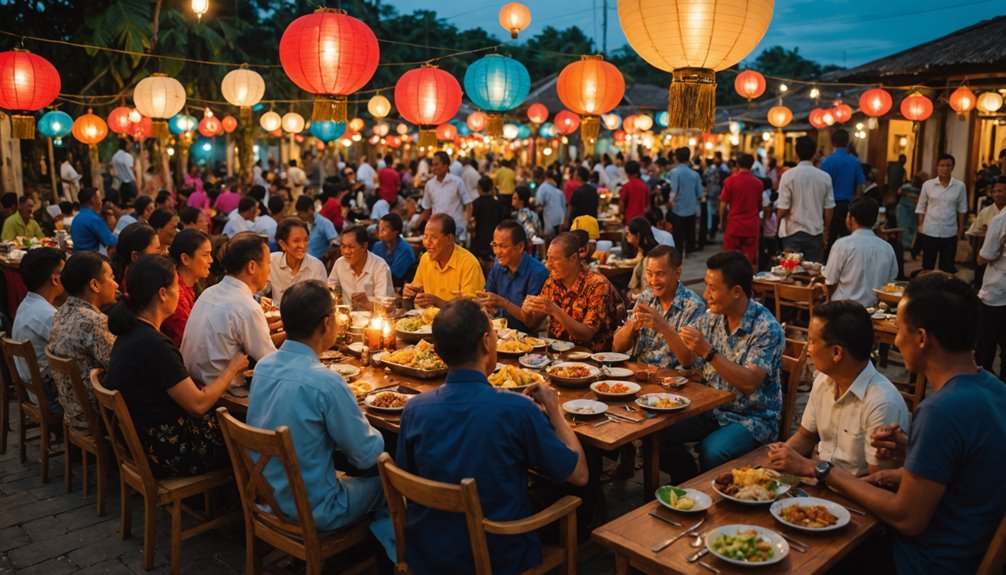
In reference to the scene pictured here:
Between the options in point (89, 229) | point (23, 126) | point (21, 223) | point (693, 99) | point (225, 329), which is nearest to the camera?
point (225, 329)

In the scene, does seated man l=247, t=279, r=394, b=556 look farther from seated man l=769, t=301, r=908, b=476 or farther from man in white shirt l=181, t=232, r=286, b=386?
seated man l=769, t=301, r=908, b=476

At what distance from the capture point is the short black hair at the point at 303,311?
3301 mm

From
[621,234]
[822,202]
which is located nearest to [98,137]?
[621,234]

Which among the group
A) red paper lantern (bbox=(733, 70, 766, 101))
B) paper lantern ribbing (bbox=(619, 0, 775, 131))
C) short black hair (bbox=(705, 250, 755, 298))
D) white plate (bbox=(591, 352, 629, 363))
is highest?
red paper lantern (bbox=(733, 70, 766, 101))

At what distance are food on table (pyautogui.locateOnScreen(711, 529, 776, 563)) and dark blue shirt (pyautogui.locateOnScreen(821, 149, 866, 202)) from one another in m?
9.31

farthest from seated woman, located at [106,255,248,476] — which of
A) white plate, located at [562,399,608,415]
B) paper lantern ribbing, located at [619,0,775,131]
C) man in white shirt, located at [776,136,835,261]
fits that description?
man in white shirt, located at [776,136,835,261]

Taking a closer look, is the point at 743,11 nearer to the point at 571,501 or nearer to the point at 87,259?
the point at 571,501

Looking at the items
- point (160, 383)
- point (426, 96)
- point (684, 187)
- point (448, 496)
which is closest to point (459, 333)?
point (448, 496)

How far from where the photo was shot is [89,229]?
362 inches

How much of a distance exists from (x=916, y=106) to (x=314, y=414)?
1255cm

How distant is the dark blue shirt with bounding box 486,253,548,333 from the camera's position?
19.6ft

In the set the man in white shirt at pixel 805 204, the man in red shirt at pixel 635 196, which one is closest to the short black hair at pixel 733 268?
the man in white shirt at pixel 805 204

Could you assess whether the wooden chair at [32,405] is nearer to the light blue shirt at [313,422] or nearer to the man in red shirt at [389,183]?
the light blue shirt at [313,422]

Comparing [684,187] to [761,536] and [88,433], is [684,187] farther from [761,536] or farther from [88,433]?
[761,536]
